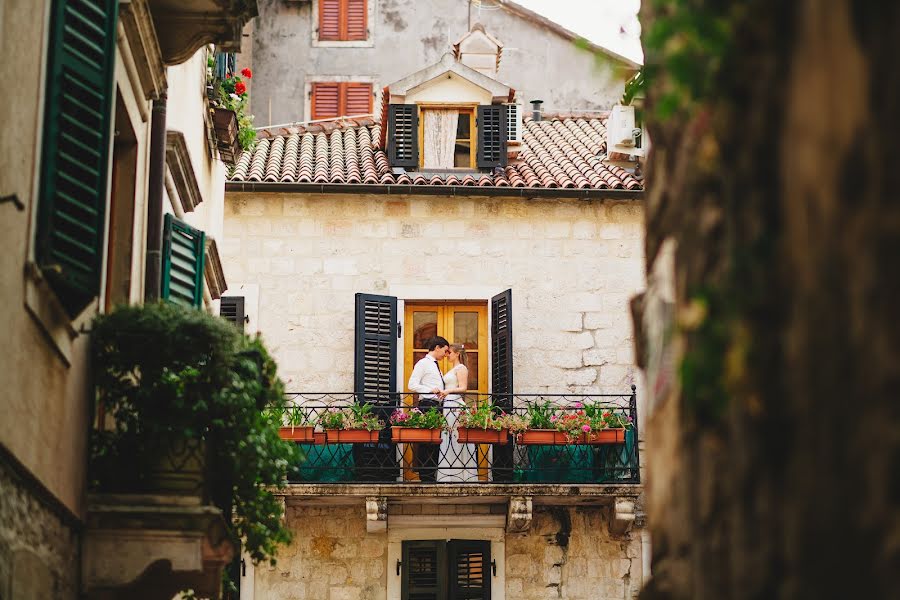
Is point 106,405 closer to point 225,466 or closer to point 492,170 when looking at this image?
point 225,466

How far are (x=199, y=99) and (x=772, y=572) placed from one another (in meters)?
10.8

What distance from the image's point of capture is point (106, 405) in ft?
29.6

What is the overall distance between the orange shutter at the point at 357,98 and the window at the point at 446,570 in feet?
34.3

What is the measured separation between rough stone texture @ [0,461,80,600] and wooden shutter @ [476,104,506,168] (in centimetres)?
1165

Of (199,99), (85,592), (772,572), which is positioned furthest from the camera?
(199,99)

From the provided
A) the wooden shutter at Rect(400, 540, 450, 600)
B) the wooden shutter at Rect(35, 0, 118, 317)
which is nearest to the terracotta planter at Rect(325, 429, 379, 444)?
the wooden shutter at Rect(400, 540, 450, 600)

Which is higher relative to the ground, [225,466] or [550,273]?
[550,273]

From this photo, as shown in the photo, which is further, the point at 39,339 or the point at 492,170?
the point at 492,170

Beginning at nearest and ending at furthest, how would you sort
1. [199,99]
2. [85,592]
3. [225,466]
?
[85,592]
[225,466]
[199,99]

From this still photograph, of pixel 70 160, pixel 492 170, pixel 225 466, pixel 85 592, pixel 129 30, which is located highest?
pixel 492 170

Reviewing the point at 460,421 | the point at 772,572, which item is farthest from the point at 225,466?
the point at 460,421

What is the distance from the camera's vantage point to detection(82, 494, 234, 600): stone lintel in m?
8.80

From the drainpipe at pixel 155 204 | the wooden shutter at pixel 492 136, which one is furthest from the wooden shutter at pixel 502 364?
the drainpipe at pixel 155 204

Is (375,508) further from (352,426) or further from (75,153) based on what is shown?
(75,153)
